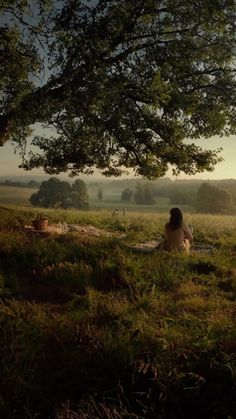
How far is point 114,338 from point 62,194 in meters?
78.4

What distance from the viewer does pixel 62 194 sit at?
82.9 meters

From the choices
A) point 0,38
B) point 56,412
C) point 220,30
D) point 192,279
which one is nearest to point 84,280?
point 192,279

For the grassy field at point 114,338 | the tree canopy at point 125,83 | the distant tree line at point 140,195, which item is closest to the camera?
the grassy field at point 114,338

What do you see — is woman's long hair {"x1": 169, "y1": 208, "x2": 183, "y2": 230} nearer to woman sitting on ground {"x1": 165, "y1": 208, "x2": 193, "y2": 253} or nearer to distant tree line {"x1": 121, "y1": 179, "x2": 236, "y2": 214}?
woman sitting on ground {"x1": 165, "y1": 208, "x2": 193, "y2": 253}

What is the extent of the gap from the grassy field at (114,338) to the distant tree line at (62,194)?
70.6 meters

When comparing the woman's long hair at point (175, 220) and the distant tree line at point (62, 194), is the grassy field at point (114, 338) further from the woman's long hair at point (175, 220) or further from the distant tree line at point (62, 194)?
the distant tree line at point (62, 194)

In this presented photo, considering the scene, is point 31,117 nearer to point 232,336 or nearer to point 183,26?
point 183,26

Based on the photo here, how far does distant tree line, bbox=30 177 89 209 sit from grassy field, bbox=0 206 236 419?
7065cm

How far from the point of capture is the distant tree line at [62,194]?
266 ft

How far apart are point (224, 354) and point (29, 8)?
12.2m

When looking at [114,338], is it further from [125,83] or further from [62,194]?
[62,194]

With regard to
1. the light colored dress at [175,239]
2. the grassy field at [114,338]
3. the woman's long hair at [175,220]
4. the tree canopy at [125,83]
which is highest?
the tree canopy at [125,83]

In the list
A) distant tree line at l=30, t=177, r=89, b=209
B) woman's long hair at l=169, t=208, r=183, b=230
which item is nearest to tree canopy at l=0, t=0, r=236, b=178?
woman's long hair at l=169, t=208, r=183, b=230

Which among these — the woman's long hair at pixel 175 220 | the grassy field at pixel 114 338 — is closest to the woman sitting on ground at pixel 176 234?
the woman's long hair at pixel 175 220
